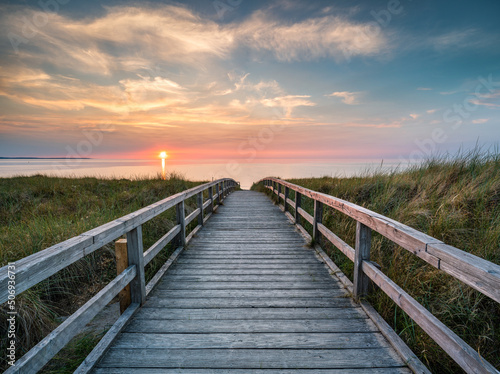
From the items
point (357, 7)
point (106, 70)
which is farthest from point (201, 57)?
point (357, 7)

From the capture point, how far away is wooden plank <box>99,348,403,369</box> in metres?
1.80

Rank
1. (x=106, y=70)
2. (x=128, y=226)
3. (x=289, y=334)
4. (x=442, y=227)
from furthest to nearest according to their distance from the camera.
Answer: (x=106, y=70) < (x=442, y=227) < (x=128, y=226) < (x=289, y=334)

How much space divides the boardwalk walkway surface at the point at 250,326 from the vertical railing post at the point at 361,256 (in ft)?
0.63

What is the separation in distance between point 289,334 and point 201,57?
10.5 metres

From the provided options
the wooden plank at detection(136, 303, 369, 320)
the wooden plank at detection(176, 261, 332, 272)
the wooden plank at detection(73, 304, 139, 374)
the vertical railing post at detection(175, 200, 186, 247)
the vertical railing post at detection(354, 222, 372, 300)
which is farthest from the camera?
the vertical railing post at detection(175, 200, 186, 247)

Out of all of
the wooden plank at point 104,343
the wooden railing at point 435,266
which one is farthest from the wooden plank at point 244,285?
the wooden plank at point 104,343

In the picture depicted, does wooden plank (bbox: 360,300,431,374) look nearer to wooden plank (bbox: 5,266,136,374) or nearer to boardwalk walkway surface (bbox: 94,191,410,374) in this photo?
boardwalk walkway surface (bbox: 94,191,410,374)

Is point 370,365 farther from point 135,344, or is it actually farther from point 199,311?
point 135,344

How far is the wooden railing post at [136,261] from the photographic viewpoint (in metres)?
2.49

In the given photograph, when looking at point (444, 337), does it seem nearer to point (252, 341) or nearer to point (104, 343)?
point (252, 341)

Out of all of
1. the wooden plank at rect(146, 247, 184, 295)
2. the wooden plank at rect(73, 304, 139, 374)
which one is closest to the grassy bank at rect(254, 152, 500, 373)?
the wooden plank at rect(73, 304, 139, 374)

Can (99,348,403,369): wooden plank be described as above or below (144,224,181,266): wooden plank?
below

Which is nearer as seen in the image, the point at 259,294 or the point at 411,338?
the point at 411,338

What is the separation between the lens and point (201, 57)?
1000 centimetres
